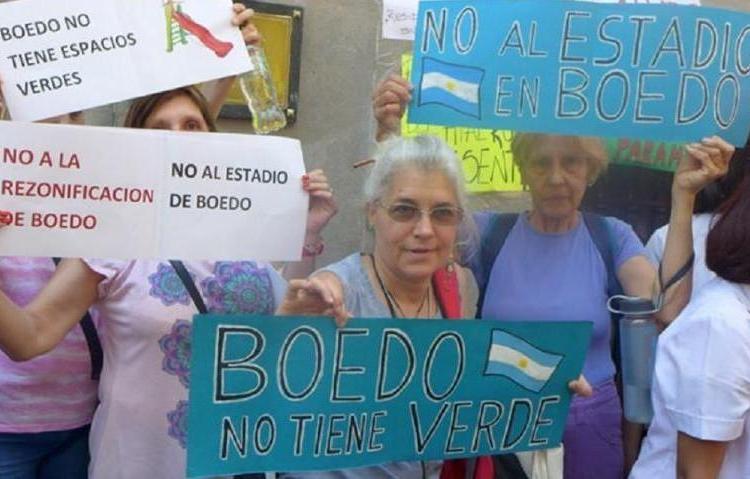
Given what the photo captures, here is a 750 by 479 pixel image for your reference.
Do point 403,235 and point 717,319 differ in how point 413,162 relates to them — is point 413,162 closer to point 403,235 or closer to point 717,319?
point 403,235

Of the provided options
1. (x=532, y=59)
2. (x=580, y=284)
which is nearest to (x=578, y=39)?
(x=532, y=59)

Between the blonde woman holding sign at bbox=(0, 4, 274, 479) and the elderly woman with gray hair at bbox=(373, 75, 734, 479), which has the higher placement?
the elderly woman with gray hair at bbox=(373, 75, 734, 479)

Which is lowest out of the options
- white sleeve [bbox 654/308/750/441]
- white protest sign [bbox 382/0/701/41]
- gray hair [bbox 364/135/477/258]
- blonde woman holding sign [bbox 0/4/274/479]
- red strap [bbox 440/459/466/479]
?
red strap [bbox 440/459/466/479]

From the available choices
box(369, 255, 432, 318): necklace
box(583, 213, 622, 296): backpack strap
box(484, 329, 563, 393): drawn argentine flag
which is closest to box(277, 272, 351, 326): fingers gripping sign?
box(369, 255, 432, 318): necklace

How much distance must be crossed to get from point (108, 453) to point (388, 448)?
0.63 m

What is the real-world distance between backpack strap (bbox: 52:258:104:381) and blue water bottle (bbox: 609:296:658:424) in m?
1.29

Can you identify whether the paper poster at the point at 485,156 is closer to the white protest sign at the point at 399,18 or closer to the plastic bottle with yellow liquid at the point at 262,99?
the white protest sign at the point at 399,18

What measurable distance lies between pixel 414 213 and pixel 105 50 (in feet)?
2.55

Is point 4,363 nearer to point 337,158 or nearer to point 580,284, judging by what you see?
point 580,284

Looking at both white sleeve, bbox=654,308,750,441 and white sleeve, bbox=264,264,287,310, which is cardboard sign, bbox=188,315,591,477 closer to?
white sleeve, bbox=264,264,287,310

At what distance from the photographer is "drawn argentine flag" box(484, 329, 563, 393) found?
8.18ft

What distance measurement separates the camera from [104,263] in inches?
89.4

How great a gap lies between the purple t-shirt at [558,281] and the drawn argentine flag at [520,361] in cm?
14

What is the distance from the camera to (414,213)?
242 cm
